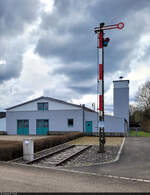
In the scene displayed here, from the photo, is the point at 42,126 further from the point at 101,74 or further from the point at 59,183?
the point at 59,183

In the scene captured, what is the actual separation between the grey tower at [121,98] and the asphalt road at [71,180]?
22.4 m

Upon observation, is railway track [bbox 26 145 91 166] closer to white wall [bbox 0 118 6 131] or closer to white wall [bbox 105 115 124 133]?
white wall [bbox 105 115 124 133]

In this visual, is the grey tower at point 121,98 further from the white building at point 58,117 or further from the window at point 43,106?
the window at point 43,106

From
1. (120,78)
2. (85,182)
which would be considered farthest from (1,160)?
(120,78)

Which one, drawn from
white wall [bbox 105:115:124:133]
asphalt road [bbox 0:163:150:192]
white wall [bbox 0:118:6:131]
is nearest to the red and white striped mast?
asphalt road [bbox 0:163:150:192]

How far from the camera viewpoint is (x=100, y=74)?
13344mm

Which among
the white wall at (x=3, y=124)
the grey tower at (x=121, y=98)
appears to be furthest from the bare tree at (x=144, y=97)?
the white wall at (x=3, y=124)

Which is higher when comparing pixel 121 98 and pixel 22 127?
pixel 121 98

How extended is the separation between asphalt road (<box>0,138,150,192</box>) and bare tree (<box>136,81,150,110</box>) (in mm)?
37017

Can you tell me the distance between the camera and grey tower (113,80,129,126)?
1229 inches

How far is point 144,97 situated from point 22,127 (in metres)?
27.3

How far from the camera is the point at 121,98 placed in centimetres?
3123

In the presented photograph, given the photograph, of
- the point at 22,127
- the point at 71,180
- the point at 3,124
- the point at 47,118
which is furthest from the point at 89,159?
the point at 3,124

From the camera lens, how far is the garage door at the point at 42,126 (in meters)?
29.9
